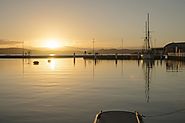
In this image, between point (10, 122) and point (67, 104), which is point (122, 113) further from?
point (67, 104)

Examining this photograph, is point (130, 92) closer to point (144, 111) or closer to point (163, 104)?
point (163, 104)

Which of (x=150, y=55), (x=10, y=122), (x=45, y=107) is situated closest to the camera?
(x=10, y=122)

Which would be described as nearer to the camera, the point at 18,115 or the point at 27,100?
the point at 18,115

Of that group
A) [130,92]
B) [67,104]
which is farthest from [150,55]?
[67,104]

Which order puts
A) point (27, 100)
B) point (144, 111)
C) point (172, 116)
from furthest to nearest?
point (27, 100)
point (144, 111)
point (172, 116)

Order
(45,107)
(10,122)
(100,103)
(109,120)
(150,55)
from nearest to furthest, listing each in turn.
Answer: (109,120) → (10,122) → (45,107) → (100,103) → (150,55)

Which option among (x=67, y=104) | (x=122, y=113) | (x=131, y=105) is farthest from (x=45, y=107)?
(x=122, y=113)

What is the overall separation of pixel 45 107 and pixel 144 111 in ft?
17.1

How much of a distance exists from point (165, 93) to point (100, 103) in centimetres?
578

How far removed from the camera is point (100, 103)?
15.7m

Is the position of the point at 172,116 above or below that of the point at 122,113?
below

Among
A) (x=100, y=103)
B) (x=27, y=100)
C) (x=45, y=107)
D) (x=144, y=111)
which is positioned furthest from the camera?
(x=27, y=100)

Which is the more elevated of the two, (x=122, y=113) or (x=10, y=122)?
(x=122, y=113)

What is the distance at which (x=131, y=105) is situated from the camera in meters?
15.1
